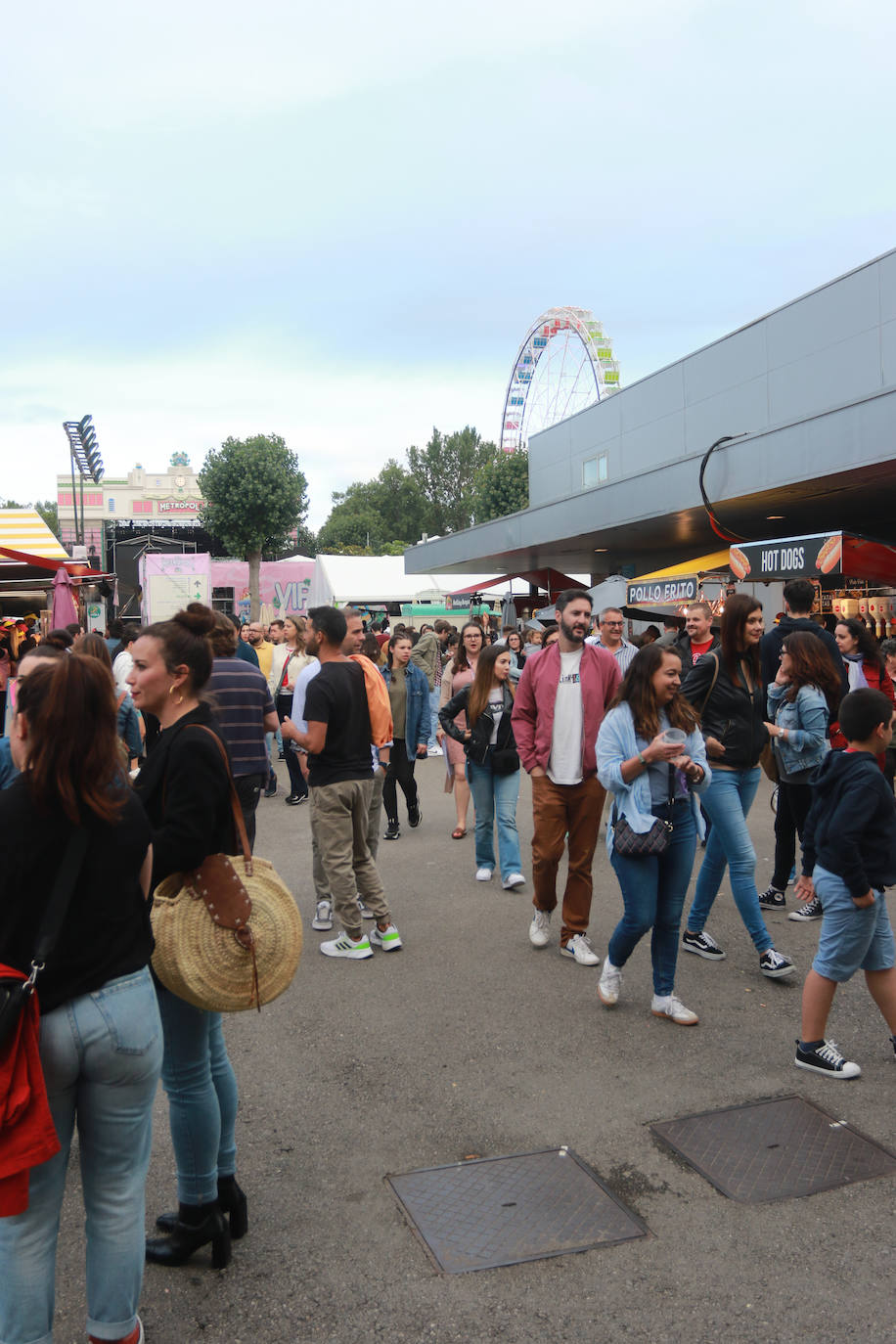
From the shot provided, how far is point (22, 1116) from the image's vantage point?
205 cm

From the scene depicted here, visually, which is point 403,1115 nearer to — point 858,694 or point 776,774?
point 858,694

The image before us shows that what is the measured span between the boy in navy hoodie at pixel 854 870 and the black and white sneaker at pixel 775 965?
105 centimetres

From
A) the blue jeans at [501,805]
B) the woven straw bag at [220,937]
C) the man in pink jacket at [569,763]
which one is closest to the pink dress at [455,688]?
the blue jeans at [501,805]

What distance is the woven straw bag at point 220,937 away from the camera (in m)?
2.71

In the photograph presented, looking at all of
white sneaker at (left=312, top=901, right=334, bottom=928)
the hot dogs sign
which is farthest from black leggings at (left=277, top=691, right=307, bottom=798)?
the hot dogs sign

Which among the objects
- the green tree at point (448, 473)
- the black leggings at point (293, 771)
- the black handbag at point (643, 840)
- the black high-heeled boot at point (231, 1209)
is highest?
the green tree at point (448, 473)

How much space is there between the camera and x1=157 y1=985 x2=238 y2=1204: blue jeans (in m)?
2.88

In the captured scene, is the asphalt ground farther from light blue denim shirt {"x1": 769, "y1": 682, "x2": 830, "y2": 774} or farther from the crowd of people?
light blue denim shirt {"x1": 769, "y1": 682, "x2": 830, "y2": 774}

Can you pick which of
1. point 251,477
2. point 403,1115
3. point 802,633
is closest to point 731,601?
point 802,633

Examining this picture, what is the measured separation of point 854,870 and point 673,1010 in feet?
4.31

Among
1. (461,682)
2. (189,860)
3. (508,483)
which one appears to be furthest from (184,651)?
(508,483)

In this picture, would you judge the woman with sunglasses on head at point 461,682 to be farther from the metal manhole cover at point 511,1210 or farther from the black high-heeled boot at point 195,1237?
the black high-heeled boot at point 195,1237

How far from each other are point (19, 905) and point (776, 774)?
531 cm

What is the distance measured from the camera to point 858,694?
4031 millimetres
